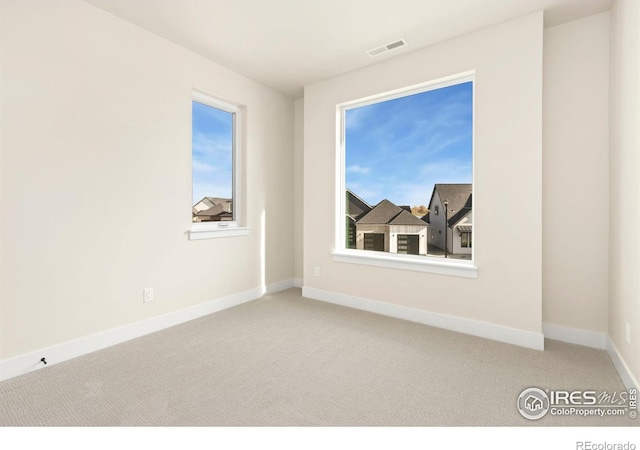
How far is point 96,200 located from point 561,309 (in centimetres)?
405

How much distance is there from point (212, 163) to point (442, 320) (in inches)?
118

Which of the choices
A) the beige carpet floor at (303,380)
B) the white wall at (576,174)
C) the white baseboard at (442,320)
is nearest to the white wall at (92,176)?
the beige carpet floor at (303,380)

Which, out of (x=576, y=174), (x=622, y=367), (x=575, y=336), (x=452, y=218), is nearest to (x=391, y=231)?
A: (x=452, y=218)

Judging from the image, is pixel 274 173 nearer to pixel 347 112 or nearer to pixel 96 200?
pixel 347 112

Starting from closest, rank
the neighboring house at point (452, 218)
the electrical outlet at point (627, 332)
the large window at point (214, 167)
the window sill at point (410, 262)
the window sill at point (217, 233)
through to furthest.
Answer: the electrical outlet at point (627, 332) → the window sill at point (410, 262) → the neighboring house at point (452, 218) → the window sill at point (217, 233) → the large window at point (214, 167)

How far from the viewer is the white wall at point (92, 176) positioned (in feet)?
6.95

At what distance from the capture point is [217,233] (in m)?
3.52

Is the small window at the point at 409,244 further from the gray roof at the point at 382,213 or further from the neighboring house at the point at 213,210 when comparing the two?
the neighboring house at the point at 213,210

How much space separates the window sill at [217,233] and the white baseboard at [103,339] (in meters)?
0.72

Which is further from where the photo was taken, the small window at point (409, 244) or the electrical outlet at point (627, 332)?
the small window at point (409, 244)

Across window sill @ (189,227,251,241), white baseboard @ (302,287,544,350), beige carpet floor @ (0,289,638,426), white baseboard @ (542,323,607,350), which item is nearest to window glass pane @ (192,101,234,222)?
window sill @ (189,227,251,241)

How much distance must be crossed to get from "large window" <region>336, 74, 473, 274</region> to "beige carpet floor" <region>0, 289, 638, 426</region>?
1.03 metres

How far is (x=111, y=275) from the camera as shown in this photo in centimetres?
261

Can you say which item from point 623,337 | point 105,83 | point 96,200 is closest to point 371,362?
point 623,337
